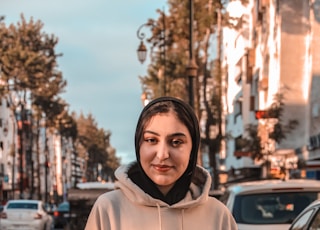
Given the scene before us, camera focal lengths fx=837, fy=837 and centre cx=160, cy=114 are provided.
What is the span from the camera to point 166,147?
135 inches

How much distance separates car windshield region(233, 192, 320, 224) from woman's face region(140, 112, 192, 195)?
6928mm

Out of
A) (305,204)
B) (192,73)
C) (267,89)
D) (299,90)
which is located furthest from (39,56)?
(305,204)

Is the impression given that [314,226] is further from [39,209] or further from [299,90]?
[299,90]

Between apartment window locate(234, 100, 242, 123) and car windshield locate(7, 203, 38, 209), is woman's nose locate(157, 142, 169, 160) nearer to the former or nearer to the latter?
car windshield locate(7, 203, 38, 209)

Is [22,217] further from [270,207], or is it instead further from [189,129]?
[189,129]

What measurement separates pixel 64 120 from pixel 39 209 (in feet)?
216

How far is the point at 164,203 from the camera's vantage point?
134 inches

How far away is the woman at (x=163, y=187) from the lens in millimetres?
3404

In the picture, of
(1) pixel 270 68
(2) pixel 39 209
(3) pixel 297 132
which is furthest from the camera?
(1) pixel 270 68

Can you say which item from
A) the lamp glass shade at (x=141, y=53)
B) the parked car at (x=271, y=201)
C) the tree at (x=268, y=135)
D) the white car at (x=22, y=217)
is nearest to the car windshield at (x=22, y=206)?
the white car at (x=22, y=217)

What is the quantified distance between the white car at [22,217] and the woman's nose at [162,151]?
85.3ft

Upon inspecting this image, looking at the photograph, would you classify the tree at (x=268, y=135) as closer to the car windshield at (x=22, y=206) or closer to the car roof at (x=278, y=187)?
the car windshield at (x=22, y=206)

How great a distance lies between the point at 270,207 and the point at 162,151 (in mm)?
7291

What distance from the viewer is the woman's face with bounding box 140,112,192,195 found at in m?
3.43
